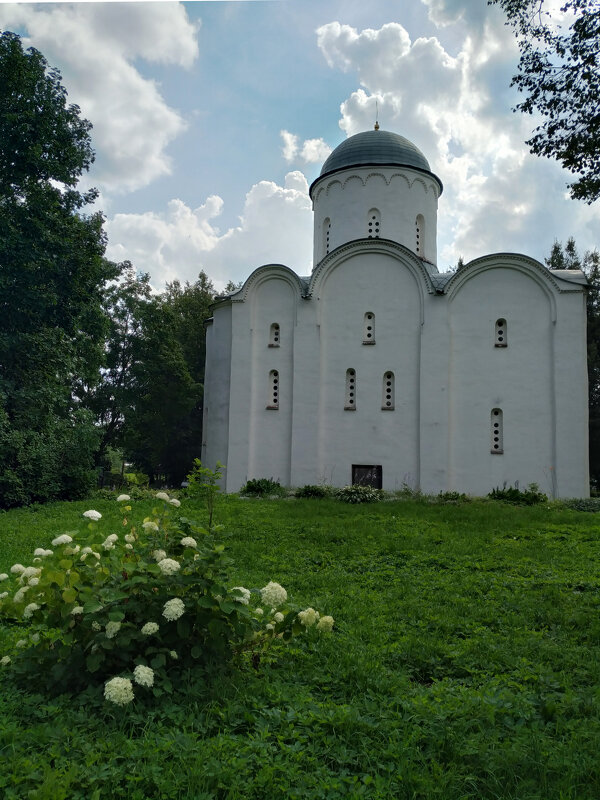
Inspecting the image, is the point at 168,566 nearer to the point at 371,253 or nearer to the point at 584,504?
the point at 584,504

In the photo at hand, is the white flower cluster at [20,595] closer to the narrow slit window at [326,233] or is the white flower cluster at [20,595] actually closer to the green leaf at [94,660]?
the green leaf at [94,660]

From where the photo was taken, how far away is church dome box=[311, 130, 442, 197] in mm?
19719

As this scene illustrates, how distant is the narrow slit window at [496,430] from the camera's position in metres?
16.0

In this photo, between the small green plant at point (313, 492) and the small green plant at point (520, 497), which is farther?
the small green plant at point (313, 492)

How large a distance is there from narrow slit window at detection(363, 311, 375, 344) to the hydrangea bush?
45.3ft

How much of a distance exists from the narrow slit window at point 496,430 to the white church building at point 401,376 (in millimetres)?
32

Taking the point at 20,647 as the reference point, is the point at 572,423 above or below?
above

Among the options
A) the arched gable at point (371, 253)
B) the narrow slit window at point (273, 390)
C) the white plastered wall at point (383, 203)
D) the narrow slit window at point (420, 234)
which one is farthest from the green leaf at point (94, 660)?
the narrow slit window at point (420, 234)

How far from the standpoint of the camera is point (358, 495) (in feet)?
44.6

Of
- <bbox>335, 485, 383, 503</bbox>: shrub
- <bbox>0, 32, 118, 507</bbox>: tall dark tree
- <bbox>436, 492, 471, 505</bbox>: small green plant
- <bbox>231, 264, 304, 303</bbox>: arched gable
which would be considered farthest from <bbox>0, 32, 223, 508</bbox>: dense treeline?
<bbox>436, 492, 471, 505</bbox>: small green plant

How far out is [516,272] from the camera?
16.6 metres

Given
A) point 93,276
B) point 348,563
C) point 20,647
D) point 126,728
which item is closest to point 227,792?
point 126,728

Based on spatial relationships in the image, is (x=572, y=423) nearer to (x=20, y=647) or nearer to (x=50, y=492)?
(x=50, y=492)

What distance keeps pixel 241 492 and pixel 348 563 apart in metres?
8.12
